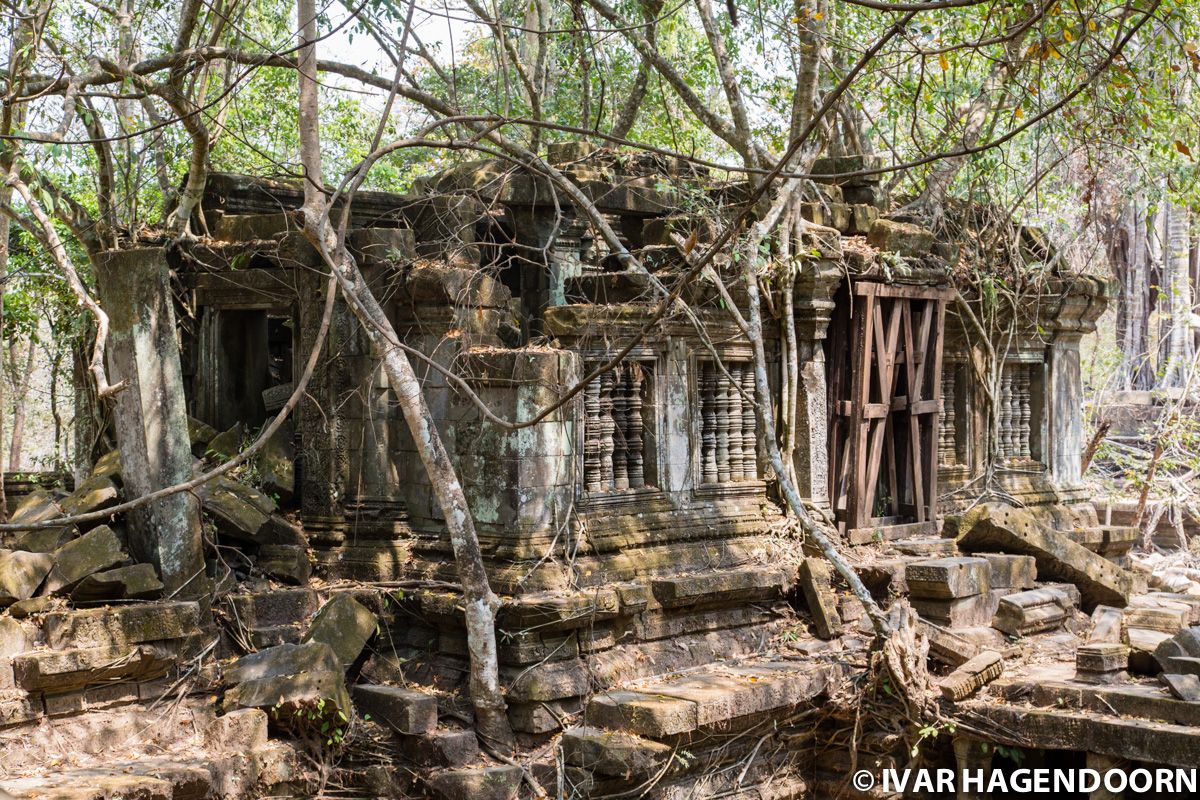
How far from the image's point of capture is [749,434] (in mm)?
8656

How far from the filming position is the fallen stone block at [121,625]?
19.9ft

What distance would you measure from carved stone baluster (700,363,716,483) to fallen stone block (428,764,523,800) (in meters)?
2.67

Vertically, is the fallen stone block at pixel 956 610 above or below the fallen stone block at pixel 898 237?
below

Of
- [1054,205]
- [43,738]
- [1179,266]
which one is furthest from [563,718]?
[1179,266]

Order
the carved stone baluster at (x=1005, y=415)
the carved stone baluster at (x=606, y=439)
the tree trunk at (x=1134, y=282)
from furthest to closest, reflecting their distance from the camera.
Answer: the tree trunk at (x=1134, y=282) → the carved stone baluster at (x=1005, y=415) → the carved stone baluster at (x=606, y=439)

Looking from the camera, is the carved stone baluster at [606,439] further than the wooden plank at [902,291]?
No

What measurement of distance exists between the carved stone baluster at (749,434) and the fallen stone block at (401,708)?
294 centimetres

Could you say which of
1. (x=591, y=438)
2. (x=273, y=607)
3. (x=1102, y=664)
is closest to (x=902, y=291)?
(x=591, y=438)

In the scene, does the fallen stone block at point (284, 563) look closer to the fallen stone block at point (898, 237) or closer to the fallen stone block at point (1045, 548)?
the fallen stone block at point (898, 237)

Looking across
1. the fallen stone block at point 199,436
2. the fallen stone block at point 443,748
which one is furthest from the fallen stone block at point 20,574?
the fallen stone block at point 443,748

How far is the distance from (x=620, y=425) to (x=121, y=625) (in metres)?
3.26

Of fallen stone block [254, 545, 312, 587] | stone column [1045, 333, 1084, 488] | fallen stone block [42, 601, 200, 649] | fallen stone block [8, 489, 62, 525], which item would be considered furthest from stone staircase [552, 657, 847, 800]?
stone column [1045, 333, 1084, 488]

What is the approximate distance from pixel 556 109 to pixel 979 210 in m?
4.90

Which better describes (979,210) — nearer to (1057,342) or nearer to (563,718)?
(1057,342)
